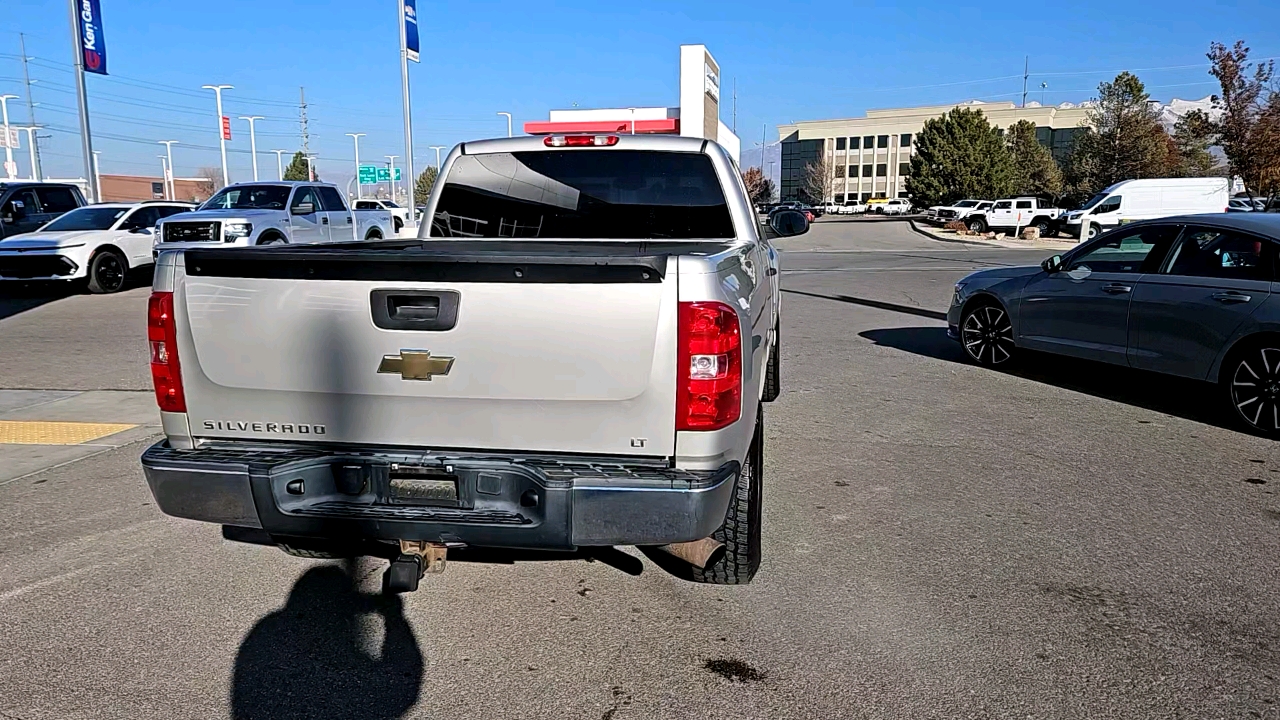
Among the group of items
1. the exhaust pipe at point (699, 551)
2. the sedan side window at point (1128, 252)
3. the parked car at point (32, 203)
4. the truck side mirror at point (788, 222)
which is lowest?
the exhaust pipe at point (699, 551)

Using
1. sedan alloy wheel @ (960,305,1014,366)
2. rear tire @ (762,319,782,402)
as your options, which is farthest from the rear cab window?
sedan alloy wheel @ (960,305,1014,366)

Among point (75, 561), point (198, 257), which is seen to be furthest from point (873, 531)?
point (75, 561)

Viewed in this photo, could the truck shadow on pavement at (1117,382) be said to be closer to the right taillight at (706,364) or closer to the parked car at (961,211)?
the right taillight at (706,364)

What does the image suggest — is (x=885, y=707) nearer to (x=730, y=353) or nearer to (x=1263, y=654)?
(x=730, y=353)

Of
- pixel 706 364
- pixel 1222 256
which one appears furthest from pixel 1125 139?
pixel 706 364

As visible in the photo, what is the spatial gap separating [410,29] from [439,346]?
2747 centimetres

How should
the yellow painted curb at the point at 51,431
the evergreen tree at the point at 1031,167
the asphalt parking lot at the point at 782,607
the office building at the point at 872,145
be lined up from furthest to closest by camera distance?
the office building at the point at 872,145, the evergreen tree at the point at 1031,167, the yellow painted curb at the point at 51,431, the asphalt parking lot at the point at 782,607

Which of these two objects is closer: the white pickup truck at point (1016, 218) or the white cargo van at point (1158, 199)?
the white cargo van at point (1158, 199)

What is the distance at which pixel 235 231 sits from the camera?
1548 cm

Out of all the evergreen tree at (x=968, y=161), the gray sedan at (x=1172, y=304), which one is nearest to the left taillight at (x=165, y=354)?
the gray sedan at (x=1172, y=304)

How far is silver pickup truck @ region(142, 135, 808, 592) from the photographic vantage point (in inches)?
116

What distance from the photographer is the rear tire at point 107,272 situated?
1642 cm

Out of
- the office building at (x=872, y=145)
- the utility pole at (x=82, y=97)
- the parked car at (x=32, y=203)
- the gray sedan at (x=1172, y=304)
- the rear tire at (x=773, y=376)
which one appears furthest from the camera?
the office building at (x=872, y=145)

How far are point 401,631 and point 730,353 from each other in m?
1.72
